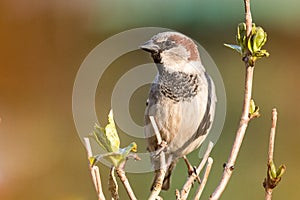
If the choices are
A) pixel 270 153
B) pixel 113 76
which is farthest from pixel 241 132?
pixel 113 76

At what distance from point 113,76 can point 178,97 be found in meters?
1.25

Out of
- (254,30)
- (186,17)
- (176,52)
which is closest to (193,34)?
(186,17)

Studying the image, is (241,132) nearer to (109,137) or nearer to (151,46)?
(109,137)

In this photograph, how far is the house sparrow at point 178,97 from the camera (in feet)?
2.06

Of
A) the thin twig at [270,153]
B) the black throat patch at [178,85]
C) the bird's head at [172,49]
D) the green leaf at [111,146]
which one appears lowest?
the thin twig at [270,153]

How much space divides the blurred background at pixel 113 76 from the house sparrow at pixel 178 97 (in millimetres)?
828

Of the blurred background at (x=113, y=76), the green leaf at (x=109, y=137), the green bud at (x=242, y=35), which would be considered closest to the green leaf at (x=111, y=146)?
the green leaf at (x=109, y=137)

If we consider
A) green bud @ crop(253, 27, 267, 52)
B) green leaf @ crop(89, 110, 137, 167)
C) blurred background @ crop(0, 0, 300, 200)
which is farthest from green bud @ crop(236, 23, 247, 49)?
blurred background @ crop(0, 0, 300, 200)

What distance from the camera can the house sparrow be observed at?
63cm

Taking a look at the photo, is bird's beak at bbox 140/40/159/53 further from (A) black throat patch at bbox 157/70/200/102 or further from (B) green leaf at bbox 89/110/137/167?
(B) green leaf at bbox 89/110/137/167

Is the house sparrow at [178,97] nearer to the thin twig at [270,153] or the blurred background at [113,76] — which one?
the thin twig at [270,153]

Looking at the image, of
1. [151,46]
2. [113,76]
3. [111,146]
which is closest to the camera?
[111,146]

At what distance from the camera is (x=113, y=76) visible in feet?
6.38

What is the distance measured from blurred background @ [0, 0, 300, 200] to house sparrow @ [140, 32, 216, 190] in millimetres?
828
